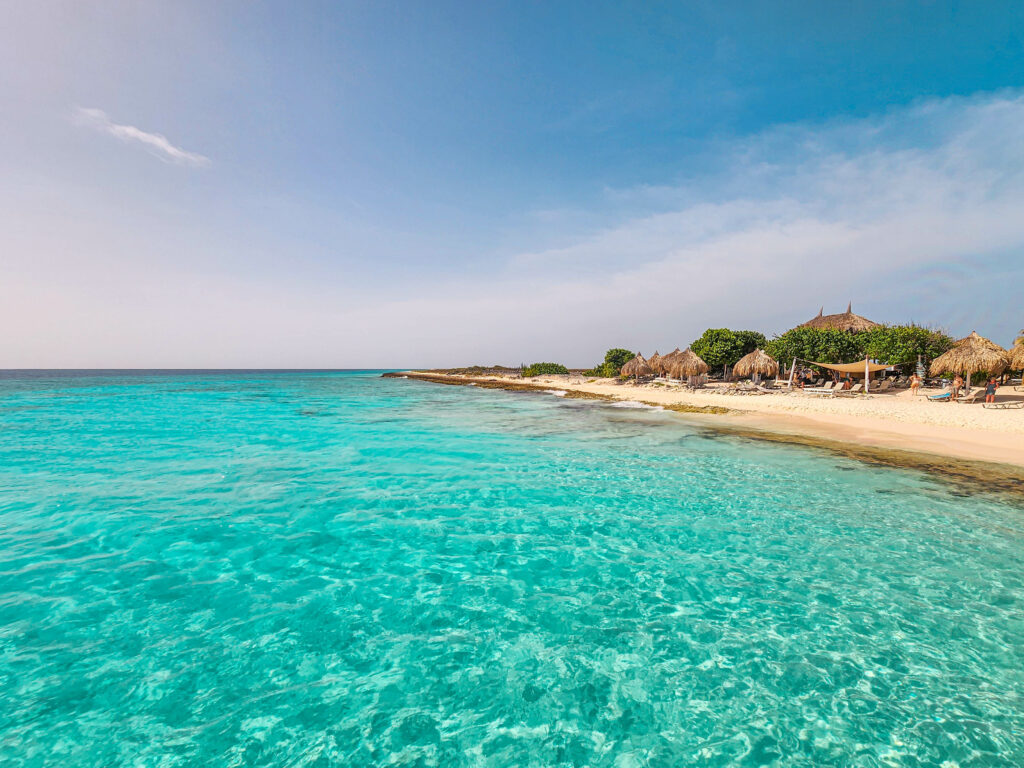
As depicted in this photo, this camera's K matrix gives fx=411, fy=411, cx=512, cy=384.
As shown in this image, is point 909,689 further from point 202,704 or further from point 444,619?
point 202,704

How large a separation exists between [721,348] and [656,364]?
638 cm

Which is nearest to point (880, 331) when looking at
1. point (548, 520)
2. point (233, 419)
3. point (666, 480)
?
point (666, 480)

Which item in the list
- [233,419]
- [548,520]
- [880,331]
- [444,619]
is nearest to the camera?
[444,619]

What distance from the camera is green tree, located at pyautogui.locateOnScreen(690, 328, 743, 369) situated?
41.3 meters

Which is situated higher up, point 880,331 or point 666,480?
point 880,331

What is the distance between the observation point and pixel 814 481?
9.44m

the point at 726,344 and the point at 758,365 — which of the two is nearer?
the point at 758,365

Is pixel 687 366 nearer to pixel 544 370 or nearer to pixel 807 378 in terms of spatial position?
pixel 807 378

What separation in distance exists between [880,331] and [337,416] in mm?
43659

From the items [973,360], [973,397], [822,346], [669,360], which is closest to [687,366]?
[669,360]

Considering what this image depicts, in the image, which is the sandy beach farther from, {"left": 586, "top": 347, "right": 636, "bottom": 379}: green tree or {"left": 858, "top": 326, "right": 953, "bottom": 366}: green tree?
{"left": 586, "top": 347, "right": 636, "bottom": 379}: green tree

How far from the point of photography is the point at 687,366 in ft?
123

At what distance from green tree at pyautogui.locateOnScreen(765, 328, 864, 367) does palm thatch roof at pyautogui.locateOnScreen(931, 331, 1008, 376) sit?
10837 mm

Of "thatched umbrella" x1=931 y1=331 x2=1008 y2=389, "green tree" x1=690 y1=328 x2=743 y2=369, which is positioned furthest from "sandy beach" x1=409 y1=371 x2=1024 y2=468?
"green tree" x1=690 y1=328 x2=743 y2=369
